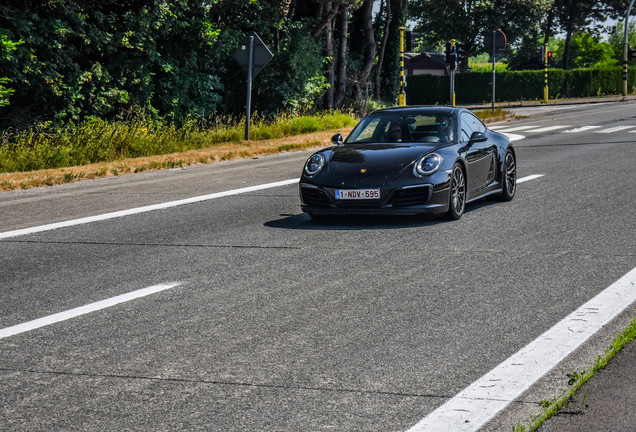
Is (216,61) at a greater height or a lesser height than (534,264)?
greater

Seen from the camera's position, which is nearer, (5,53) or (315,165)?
(315,165)

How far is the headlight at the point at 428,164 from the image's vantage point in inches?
401

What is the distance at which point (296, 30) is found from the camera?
29734 mm

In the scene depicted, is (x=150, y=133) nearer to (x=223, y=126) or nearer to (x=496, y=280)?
(x=223, y=126)

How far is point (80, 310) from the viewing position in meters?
6.37

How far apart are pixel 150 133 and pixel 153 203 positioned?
10.2 meters

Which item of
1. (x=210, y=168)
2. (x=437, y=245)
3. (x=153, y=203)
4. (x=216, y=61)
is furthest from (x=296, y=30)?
(x=437, y=245)

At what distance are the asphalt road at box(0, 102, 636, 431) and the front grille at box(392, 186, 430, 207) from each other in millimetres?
272

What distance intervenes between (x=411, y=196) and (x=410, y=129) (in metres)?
1.40

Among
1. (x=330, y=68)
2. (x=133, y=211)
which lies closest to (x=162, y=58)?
(x=330, y=68)

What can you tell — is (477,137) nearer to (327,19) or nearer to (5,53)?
(5,53)

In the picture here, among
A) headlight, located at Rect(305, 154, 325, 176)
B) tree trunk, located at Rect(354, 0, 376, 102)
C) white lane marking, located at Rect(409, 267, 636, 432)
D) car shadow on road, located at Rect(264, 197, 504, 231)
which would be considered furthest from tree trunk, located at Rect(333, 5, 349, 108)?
white lane marking, located at Rect(409, 267, 636, 432)

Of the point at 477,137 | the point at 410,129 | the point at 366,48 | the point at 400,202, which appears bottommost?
the point at 400,202

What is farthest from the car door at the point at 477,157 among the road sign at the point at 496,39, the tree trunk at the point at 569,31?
the tree trunk at the point at 569,31
